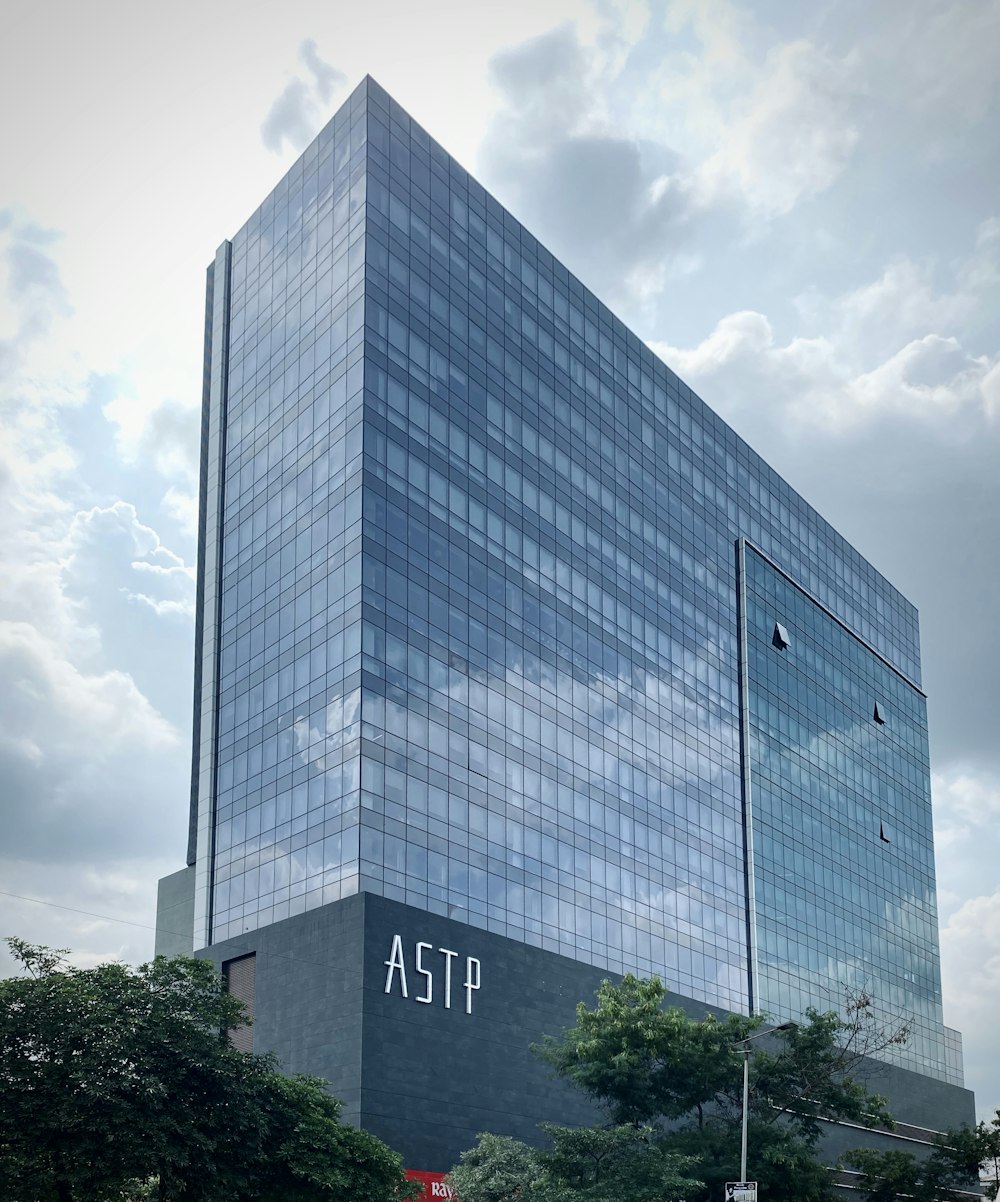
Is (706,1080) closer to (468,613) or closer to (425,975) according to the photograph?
(425,975)

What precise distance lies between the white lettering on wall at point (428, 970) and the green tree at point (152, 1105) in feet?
39.0

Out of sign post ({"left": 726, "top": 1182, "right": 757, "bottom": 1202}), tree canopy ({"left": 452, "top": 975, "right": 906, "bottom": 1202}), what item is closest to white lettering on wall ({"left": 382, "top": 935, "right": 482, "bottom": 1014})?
tree canopy ({"left": 452, "top": 975, "right": 906, "bottom": 1202})

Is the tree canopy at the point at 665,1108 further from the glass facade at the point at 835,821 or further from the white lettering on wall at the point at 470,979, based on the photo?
the glass facade at the point at 835,821

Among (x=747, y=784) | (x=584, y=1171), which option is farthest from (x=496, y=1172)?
(x=747, y=784)

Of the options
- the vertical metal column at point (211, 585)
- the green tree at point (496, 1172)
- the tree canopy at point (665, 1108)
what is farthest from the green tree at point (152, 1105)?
the vertical metal column at point (211, 585)

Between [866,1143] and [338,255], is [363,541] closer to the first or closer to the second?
[338,255]

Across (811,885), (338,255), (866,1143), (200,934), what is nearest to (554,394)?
(338,255)

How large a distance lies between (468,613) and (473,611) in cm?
59

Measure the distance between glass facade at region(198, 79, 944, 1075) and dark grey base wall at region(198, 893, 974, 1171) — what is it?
197cm

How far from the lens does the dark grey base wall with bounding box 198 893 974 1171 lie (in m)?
68.5

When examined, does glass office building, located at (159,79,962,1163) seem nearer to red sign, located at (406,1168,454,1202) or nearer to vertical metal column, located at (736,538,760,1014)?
vertical metal column, located at (736,538,760,1014)

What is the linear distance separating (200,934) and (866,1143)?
7320 cm

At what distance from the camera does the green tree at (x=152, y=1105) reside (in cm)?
4844

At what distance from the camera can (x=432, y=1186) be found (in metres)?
68.7
